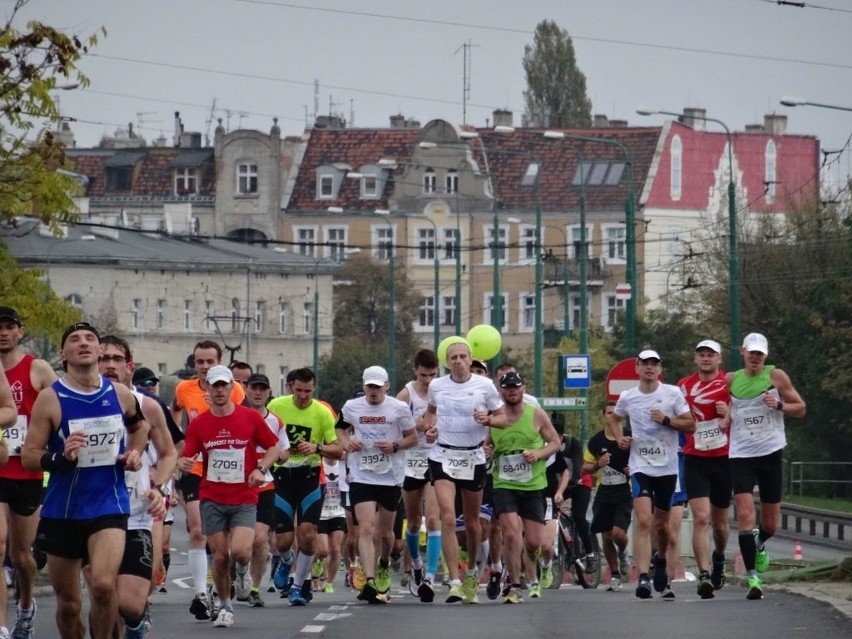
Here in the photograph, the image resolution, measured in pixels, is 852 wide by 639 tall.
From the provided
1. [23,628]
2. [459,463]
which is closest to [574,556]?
[459,463]

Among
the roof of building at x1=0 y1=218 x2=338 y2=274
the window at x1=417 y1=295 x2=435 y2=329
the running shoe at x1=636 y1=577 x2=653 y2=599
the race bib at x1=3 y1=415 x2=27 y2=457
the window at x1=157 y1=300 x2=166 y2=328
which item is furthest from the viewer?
the window at x1=417 y1=295 x2=435 y2=329

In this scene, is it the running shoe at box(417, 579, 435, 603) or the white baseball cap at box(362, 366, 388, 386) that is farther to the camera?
the running shoe at box(417, 579, 435, 603)

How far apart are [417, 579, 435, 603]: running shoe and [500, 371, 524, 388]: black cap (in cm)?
167

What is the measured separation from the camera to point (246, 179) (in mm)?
113438

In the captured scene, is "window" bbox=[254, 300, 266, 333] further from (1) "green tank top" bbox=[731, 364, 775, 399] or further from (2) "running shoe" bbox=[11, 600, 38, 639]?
(2) "running shoe" bbox=[11, 600, 38, 639]

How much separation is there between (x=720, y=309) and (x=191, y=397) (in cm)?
5024

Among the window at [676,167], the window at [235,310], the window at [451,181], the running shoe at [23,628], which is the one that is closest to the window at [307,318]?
the window at [235,310]

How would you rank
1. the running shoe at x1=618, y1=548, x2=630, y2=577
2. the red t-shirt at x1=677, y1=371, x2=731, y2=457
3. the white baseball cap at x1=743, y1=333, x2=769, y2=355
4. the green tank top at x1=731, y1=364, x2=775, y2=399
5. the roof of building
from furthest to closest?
the roof of building, the running shoe at x1=618, y1=548, x2=630, y2=577, the red t-shirt at x1=677, y1=371, x2=731, y2=457, the green tank top at x1=731, y1=364, x2=775, y2=399, the white baseball cap at x1=743, y1=333, x2=769, y2=355

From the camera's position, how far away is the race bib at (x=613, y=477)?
24.4 metres

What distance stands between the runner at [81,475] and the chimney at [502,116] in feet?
338

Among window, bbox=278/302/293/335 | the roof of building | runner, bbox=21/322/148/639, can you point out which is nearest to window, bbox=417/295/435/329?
the roof of building

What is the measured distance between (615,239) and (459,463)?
89.5 m

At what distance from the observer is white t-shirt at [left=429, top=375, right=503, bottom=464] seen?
18.8 metres

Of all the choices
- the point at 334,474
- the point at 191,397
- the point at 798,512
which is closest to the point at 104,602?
the point at 191,397
